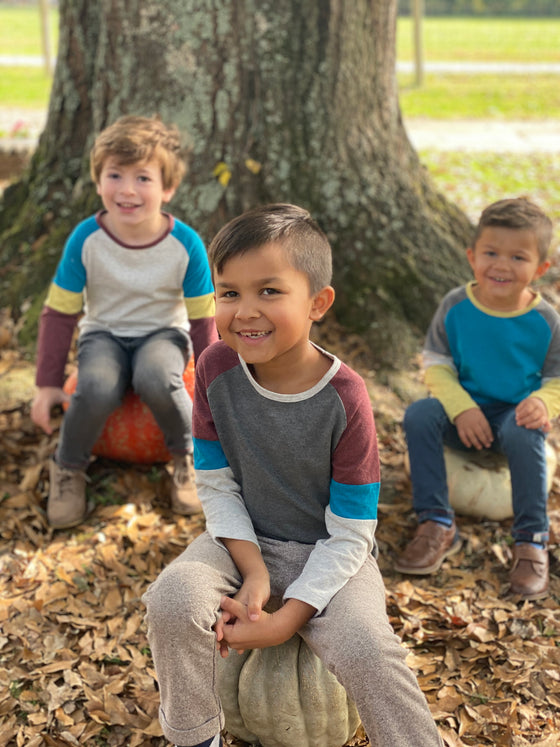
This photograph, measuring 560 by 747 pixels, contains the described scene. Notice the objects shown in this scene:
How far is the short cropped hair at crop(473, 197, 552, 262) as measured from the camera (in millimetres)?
3377

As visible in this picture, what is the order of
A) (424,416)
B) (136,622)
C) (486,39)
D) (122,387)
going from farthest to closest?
(486,39)
(122,387)
(424,416)
(136,622)

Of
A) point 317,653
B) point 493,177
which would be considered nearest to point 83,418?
point 317,653

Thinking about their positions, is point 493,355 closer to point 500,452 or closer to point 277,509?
point 500,452

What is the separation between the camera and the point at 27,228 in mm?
5051

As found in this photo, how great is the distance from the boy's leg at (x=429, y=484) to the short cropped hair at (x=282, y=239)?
126cm

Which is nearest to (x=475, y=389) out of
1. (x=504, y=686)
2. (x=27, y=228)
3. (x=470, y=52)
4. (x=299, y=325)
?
(x=504, y=686)

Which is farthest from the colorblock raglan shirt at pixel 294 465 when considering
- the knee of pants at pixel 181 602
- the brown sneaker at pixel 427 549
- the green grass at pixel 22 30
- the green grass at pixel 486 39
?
the green grass at pixel 486 39

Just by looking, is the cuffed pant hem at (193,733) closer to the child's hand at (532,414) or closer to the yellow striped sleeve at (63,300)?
the child's hand at (532,414)

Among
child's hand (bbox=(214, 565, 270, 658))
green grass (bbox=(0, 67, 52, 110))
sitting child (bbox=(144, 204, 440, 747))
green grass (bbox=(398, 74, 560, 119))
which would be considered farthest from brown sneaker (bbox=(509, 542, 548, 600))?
green grass (bbox=(0, 67, 52, 110))

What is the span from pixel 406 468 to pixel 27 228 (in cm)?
267

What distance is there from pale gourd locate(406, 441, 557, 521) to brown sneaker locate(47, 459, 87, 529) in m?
1.62

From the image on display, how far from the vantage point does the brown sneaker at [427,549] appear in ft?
11.3

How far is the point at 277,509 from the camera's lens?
8.50 feet

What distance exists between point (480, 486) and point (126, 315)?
174 cm
